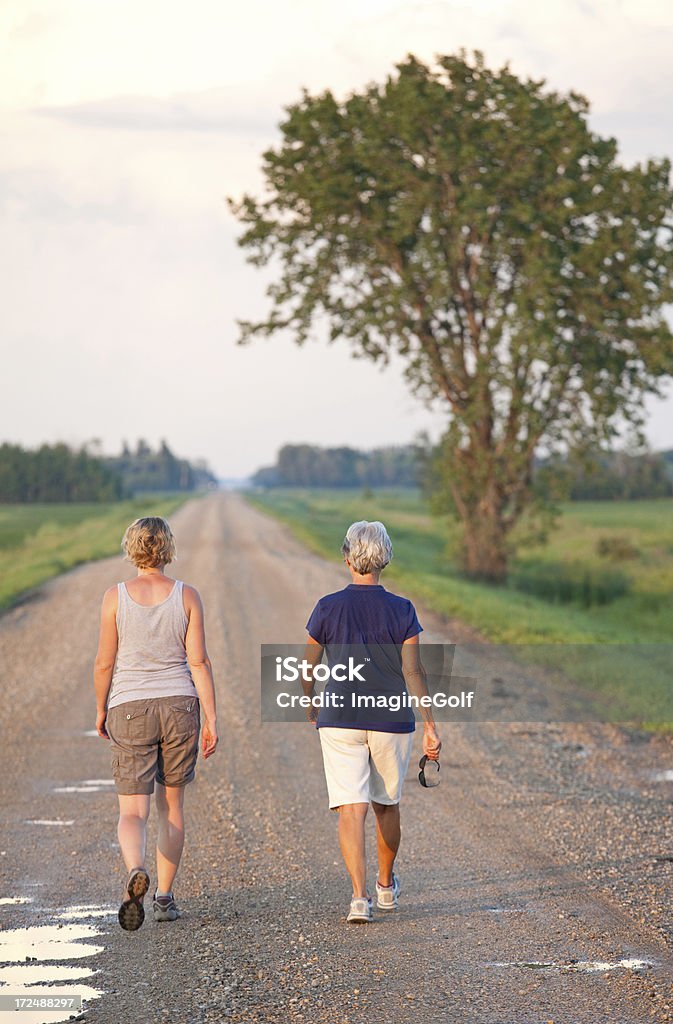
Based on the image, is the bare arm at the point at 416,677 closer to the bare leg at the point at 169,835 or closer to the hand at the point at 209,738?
the hand at the point at 209,738

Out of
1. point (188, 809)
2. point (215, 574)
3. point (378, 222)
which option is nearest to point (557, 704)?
point (188, 809)

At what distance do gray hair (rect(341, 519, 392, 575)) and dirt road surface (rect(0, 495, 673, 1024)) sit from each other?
178cm

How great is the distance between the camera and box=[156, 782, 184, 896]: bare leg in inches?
240

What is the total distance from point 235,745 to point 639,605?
62.9ft

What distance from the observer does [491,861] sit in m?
7.12

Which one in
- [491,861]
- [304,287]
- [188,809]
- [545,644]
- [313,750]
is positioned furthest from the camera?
[304,287]

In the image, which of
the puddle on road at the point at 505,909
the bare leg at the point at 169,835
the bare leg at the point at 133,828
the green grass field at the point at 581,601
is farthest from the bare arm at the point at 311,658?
the green grass field at the point at 581,601

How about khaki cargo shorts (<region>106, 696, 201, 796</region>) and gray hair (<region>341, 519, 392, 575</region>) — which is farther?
gray hair (<region>341, 519, 392, 575</region>)

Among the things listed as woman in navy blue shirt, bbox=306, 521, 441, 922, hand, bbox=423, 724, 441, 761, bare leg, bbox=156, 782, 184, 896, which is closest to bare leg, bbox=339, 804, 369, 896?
woman in navy blue shirt, bbox=306, 521, 441, 922

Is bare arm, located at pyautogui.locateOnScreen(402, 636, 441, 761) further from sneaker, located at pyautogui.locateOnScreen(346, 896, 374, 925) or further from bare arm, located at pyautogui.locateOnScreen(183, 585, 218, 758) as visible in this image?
bare arm, located at pyautogui.locateOnScreen(183, 585, 218, 758)

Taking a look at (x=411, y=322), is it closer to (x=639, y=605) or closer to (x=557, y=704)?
(x=639, y=605)

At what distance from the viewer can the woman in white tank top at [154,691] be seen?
595cm

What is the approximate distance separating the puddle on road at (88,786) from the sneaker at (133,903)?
3830 mm

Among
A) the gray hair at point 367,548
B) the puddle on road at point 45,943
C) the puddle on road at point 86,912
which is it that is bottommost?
the puddle on road at point 86,912
